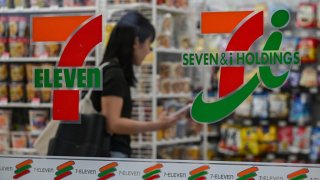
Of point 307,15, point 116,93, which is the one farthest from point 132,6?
point 307,15

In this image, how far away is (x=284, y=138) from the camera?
564cm

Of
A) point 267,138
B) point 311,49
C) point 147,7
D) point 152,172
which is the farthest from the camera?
point 267,138

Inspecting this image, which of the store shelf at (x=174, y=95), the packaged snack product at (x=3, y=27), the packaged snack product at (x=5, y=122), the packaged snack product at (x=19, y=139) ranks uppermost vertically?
the packaged snack product at (x=3, y=27)

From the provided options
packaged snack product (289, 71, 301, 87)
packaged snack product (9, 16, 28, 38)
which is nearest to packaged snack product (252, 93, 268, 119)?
packaged snack product (289, 71, 301, 87)

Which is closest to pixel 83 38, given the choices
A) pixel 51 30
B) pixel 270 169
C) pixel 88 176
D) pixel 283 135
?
pixel 51 30

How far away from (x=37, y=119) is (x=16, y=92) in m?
0.64

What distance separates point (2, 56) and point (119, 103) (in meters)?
0.65

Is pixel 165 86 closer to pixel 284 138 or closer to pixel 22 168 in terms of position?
pixel 22 168

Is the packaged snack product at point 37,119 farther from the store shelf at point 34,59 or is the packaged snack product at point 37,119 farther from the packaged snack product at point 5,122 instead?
the store shelf at point 34,59

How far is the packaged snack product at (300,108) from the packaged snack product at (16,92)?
2966 mm

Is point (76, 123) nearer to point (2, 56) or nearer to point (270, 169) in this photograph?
point (2, 56)

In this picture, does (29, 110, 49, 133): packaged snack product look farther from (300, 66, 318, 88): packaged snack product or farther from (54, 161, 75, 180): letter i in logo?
(300, 66, 318, 88): packaged snack product

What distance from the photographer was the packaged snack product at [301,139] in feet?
17.8

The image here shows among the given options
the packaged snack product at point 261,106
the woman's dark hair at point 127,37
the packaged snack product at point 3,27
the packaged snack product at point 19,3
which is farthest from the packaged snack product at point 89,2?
the packaged snack product at point 261,106
